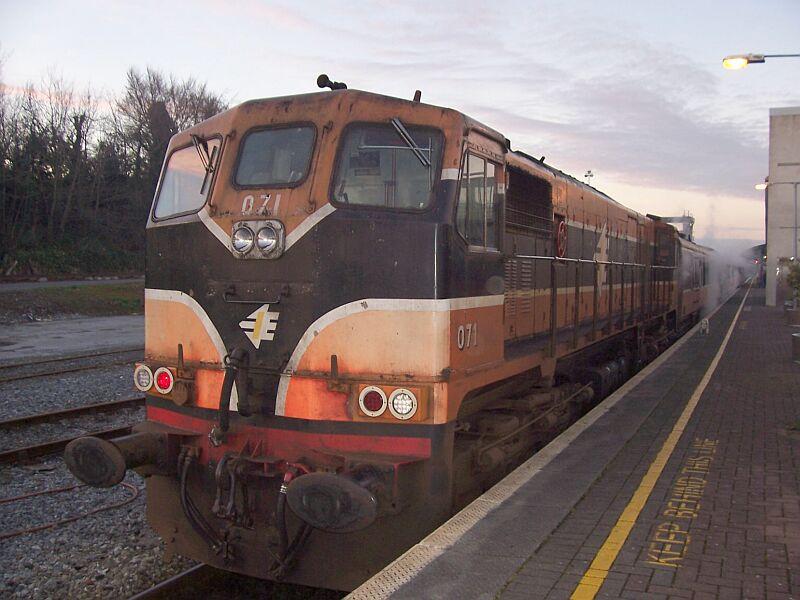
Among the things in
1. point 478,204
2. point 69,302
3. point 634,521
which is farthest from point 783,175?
point 634,521

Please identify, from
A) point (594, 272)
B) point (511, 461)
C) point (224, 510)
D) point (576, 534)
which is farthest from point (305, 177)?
point (594, 272)

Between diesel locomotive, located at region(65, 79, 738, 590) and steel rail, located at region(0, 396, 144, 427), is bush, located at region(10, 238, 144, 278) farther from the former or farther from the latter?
diesel locomotive, located at region(65, 79, 738, 590)

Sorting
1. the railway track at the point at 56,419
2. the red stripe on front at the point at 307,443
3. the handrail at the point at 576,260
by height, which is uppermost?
the handrail at the point at 576,260

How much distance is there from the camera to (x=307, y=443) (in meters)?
4.74

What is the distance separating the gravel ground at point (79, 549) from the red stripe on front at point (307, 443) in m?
1.47

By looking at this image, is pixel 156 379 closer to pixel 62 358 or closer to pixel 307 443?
pixel 307 443

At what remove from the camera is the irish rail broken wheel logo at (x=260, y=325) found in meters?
4.93

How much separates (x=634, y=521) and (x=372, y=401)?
2.11 metres

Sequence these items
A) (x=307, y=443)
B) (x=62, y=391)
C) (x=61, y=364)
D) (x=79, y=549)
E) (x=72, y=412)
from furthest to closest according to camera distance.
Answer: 1. (x=61, y=364)
2. (x=62, y=391)
3. (x=72, y=412)
4. (x=79, y=549)
5. (x=307, y=443)

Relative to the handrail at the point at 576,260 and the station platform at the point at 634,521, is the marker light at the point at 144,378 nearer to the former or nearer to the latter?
the station platform at the point at 634,521

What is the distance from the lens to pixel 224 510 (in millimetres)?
4754

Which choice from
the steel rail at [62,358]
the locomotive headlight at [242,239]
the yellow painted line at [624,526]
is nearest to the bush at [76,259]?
the steel rail at [62,358]

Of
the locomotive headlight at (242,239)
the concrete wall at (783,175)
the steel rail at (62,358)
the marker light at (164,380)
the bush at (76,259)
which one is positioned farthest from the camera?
the concrete wall at (783,175)

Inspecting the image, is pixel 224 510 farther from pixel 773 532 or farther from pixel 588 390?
pixel 588 390
